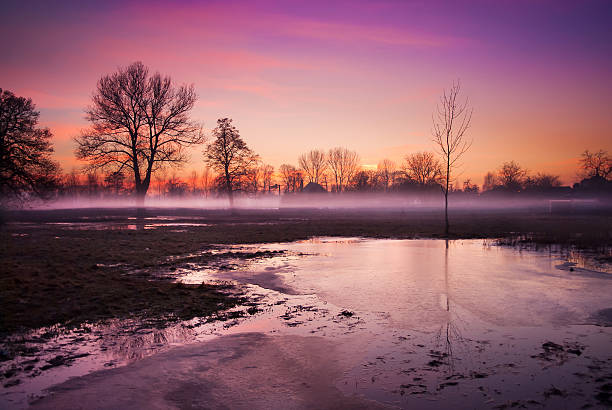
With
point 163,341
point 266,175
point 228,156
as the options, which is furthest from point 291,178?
point 163,341

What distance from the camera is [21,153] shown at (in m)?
32.3

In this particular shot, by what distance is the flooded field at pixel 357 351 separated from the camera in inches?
177

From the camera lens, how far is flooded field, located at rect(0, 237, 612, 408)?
4496mm

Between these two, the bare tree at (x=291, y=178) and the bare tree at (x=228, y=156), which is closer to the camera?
the bare tree at (x=228, y=156)

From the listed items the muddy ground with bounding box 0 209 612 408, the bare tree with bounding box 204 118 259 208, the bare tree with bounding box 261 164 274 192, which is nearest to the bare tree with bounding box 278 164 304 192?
the bare tree with bounding box 261 164 274 192

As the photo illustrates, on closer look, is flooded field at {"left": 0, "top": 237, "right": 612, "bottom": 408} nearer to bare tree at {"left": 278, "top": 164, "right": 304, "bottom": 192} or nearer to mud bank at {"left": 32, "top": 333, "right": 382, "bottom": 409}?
mud bank at {"left": 32, "top": 333, "right": 382, "bottom": 409}

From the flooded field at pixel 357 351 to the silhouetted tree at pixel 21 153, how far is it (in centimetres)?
3083

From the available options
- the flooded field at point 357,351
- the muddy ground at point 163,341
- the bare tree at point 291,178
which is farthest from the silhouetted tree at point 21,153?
the bare tree at point 291,178

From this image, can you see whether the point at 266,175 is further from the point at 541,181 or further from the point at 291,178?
the point at 541,181

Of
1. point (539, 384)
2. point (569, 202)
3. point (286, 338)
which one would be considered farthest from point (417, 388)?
→ point (569, 202)

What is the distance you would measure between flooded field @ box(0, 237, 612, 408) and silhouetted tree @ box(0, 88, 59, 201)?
101 ft

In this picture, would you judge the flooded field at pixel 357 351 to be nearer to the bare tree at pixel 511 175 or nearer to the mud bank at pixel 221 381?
the mud bank at pixel 221 381

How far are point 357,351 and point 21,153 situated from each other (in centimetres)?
3743

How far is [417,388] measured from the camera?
4605 mm
